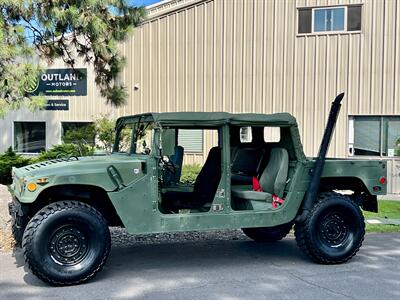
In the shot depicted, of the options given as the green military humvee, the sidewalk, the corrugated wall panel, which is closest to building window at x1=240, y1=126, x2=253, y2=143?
the green military humvee

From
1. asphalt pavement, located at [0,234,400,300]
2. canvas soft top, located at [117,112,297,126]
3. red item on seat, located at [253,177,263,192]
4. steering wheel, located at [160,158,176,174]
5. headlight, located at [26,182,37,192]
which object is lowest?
asphalt pavement, located at [0,234,400,300]

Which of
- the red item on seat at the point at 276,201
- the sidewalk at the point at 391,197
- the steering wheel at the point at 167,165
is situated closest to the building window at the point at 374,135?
the sidewalk at the point at 391,197

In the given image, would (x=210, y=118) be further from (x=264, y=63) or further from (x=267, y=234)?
(x=264, y=63)

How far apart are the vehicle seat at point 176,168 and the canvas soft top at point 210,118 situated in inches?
19.1

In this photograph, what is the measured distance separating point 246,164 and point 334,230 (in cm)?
153

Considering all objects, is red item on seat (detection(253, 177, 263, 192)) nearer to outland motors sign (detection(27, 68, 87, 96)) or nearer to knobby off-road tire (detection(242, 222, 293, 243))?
knobby off-road tire (detection(242, 222, 293, 243))

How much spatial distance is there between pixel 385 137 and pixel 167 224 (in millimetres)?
12072

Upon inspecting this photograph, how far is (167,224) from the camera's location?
239 inches

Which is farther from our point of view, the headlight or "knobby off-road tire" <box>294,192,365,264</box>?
"knobby off-road tire" <box>294,192,365,264</box>

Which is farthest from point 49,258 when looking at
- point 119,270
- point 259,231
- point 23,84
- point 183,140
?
point 23,84

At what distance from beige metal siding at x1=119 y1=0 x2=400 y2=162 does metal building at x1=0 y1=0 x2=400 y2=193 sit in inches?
1.2


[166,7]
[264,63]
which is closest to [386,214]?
[264,63]

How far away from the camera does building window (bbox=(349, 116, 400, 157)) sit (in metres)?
16.3

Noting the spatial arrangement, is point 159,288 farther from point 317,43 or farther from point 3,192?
point 317,43
